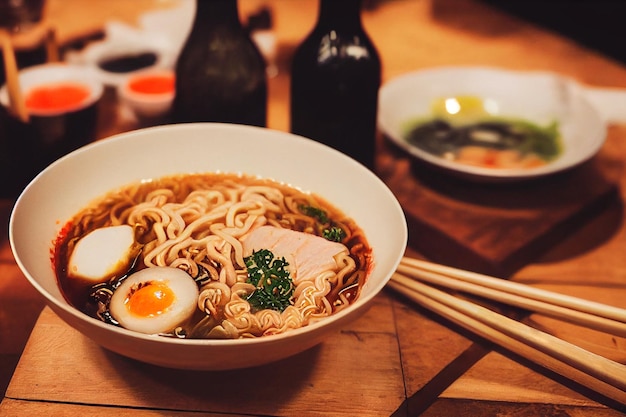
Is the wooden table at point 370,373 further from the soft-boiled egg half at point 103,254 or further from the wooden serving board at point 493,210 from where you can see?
the soft-boiled egg half at point 103,254

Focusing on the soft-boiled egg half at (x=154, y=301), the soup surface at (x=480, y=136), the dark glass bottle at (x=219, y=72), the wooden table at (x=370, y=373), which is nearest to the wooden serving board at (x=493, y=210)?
the wooden table at (x=370, y=373)

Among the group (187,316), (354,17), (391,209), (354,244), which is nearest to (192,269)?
(187,316)

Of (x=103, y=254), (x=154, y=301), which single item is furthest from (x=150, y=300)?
(x=103, y=254)

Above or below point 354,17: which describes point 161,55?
below

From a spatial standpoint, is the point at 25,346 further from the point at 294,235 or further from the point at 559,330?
the point at 559,330

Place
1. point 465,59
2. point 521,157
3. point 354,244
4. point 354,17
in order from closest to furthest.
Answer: point 354,244 → point 354,17 → point 521,157 → point 465,59

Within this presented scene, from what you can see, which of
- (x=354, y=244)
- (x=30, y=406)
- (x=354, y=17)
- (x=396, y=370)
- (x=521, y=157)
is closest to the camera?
(x=30, y=406)

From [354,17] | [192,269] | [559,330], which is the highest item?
[354,17]

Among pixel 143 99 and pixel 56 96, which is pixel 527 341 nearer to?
pixel 143 99
